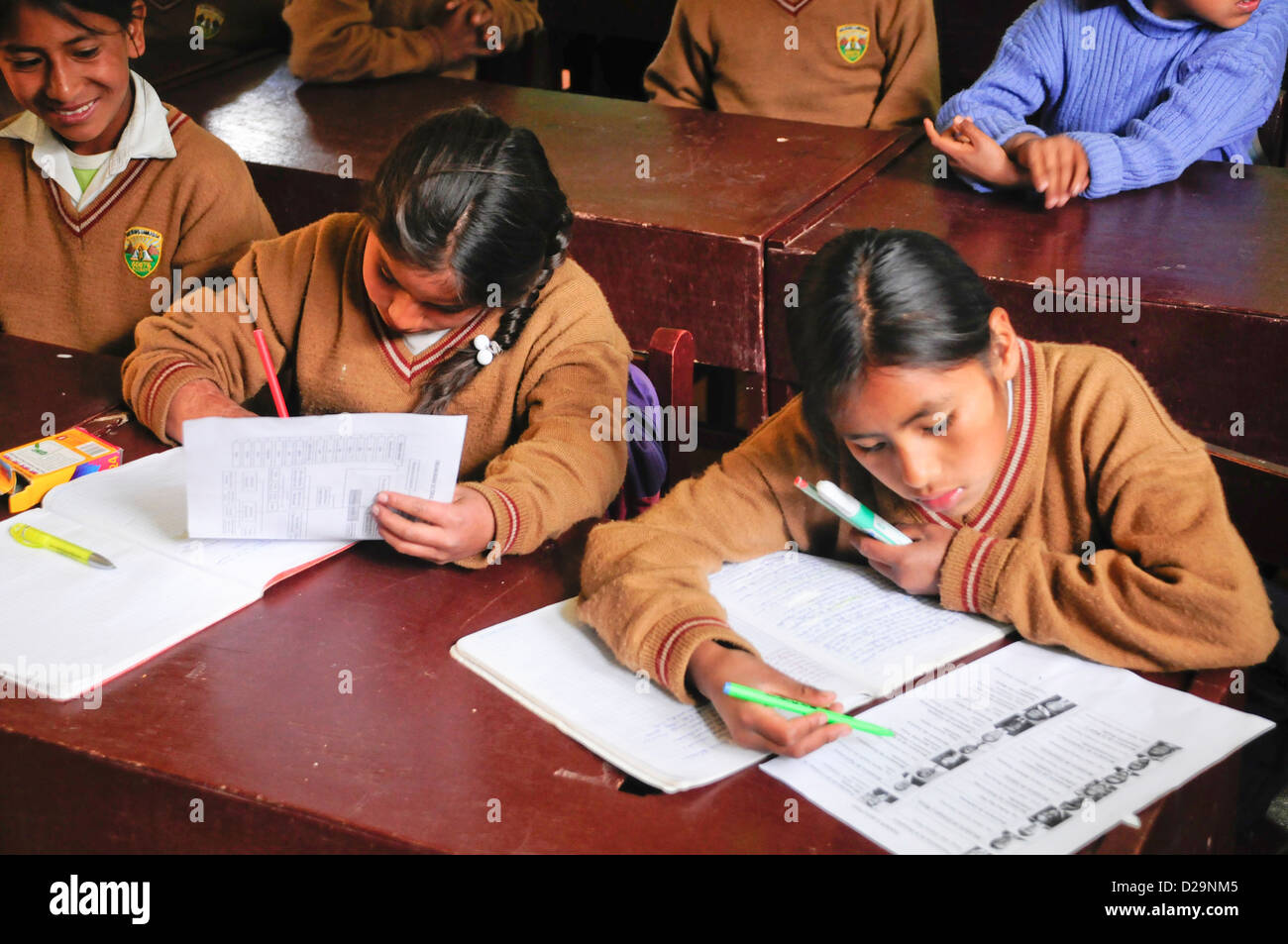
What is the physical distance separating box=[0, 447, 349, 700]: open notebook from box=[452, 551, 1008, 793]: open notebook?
0.27 meters

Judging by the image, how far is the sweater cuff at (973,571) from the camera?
1218mm

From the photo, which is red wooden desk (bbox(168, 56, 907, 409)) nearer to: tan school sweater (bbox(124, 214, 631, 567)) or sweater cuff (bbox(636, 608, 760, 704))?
tan school sweater (bbox(124, 214, 631, 567))

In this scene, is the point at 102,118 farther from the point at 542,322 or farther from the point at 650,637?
the point at 650,637

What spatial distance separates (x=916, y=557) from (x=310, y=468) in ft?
2.02

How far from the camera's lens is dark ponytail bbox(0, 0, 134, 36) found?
1948 millimetres

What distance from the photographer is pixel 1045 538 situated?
51.9 inches

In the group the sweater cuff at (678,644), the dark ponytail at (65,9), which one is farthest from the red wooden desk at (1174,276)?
the dark ponytail at (65,9)

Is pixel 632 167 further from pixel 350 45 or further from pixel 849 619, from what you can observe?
pixel 849 619

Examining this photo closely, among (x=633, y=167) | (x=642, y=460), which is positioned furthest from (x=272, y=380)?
(x=633, y=167)

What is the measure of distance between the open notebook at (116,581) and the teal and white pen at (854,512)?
520mm

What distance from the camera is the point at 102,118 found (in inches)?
81.4

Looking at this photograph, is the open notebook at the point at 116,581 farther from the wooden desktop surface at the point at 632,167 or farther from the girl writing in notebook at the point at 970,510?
the wooden desktop surface at the point at 632,167

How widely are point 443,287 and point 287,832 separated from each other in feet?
2.16

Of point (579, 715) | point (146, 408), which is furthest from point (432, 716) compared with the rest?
point (146, 408)
